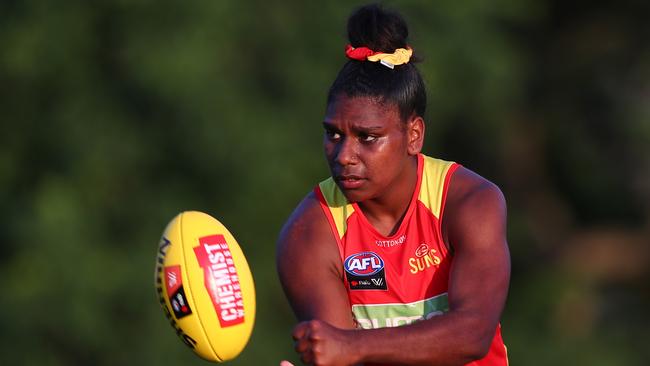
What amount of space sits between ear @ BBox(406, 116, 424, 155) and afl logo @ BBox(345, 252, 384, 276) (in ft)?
1.66

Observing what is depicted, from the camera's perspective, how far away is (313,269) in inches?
259

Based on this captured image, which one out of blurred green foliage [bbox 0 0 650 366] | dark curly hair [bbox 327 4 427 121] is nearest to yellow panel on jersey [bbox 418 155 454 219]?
dark curly hair [bbox 327 4 427 121]

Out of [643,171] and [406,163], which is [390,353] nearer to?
[406,163]

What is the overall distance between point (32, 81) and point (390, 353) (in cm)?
1140

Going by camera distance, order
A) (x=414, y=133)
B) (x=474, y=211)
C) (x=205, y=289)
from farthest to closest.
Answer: (x=414, y=133), (x=474, y=211), (x=205, y=289)

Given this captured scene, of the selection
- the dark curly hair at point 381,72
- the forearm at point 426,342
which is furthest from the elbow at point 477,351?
the dark curly hair at point 381,72

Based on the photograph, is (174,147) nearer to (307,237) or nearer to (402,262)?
(307,237)

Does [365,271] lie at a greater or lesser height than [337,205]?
lesser

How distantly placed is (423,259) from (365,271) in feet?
0.88

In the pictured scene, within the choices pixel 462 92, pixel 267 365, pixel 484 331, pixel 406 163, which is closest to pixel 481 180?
pixel 406 163

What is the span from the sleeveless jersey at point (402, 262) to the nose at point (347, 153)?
40 cm

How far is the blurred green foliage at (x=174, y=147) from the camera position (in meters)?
15.8

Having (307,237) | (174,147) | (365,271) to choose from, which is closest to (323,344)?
(365,271)

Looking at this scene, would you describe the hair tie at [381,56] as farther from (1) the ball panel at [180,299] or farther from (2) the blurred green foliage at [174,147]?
(2) the blurred green foliage at [174,147]
